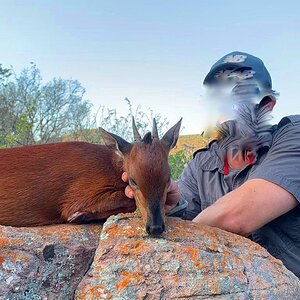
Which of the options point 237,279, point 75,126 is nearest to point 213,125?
point 237,279

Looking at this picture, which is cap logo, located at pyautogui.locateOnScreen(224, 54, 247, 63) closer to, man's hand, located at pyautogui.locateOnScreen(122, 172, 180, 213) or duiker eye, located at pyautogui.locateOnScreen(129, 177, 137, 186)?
man's hand, located at pyautogui.locateOnScreen(122, 172, 180, 213)

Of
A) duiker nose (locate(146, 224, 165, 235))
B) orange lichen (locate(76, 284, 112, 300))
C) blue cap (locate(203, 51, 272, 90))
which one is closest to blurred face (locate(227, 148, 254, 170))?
blue cap (locate(203, 51, 272, 90))

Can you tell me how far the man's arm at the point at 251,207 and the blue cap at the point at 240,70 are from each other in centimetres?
100

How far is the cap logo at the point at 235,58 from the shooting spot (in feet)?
14.8

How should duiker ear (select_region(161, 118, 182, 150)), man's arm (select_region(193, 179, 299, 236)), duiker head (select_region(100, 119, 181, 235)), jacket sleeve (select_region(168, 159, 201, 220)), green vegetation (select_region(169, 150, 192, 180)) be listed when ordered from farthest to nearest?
green vegetation (select_region(169, 150, 192, 180)), jacket sleeve (select_region(168, 159, 201, 220)), duiker ear (select_region(161, 118, 182, 150)), man's arm (select_region(193, 179, 299, 236)), duiker head (select_region(100, 119, 181, 235))

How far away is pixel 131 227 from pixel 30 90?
12.4m

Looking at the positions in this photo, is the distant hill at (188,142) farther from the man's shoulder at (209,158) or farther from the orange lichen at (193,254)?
the orange lichen at (193,254)

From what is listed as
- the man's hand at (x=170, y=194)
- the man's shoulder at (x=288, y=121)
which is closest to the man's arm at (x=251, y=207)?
the man's hand at (x=170, y=194)

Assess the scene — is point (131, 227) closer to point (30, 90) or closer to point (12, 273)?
point (12, 273)

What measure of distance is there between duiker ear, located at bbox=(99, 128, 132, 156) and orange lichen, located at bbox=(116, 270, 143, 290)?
1.13m

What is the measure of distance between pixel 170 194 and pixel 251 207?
0.60 m

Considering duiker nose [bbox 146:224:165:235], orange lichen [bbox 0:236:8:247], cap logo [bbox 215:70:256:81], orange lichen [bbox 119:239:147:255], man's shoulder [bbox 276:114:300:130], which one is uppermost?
cap logo [bbox 215:70:256:81]

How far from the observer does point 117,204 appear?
3.74m

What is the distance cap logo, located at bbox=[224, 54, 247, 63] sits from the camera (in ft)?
14.8
